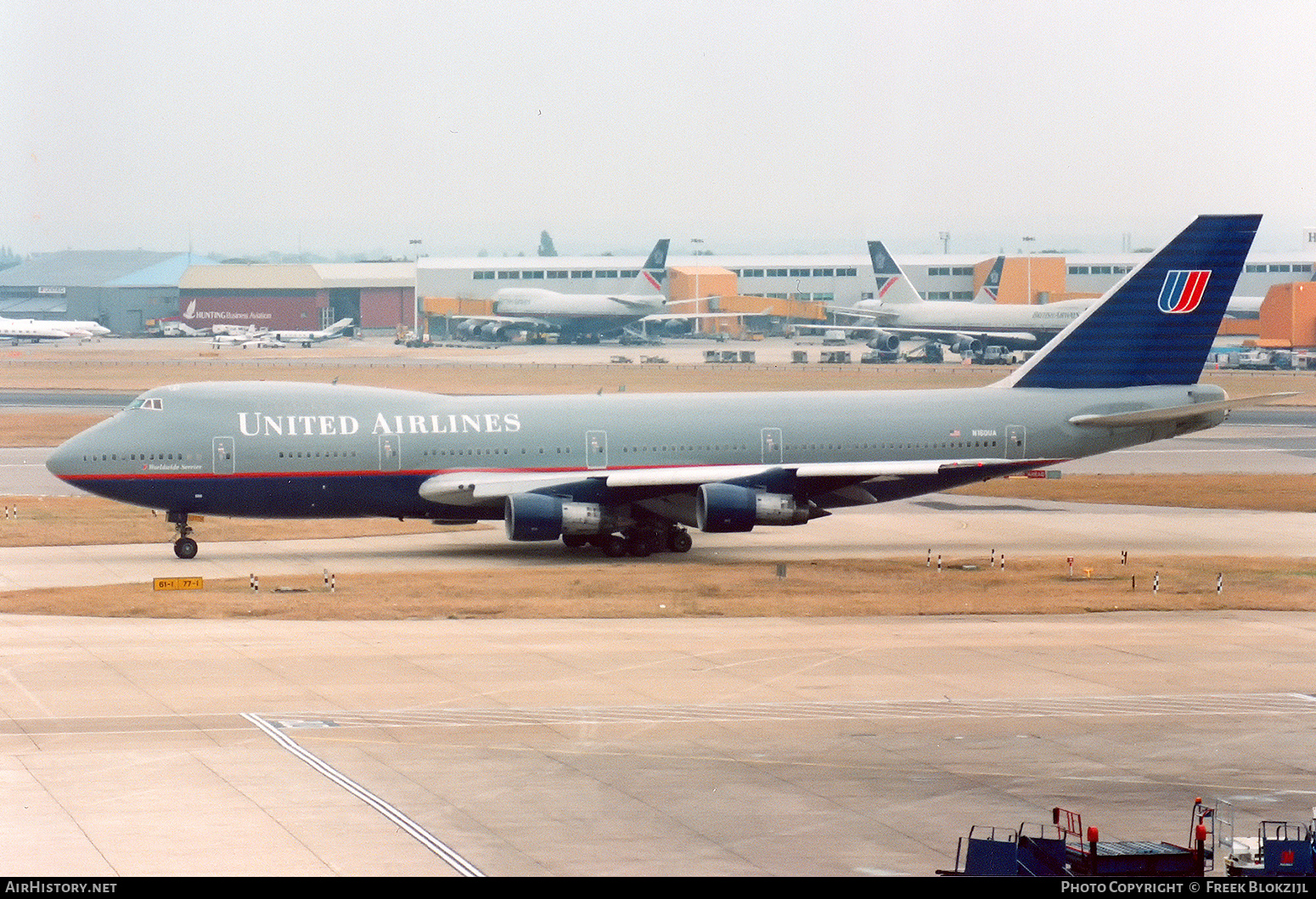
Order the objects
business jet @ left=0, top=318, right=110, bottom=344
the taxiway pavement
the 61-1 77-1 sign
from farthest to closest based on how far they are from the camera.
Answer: business jet @ left=0, top=318, right=110, bottom=344, the 61-1 77-1 sign, the taxiway pavement

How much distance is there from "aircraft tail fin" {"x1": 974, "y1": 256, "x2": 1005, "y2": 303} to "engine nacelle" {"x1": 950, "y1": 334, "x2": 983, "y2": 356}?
16.8 meters

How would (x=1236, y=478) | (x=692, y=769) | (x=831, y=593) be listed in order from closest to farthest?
(x=692, y=769) < (x=831, y=593) < (x=1236, y=478)

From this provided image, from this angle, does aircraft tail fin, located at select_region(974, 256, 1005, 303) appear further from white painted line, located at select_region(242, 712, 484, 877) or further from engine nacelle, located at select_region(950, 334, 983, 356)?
white painted line, located at select_region(242, 712, 484, 877)

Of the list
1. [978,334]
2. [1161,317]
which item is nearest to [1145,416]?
[1161,317]

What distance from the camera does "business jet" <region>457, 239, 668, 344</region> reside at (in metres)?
179

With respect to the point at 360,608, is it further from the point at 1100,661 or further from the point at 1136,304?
the point at 1136,304

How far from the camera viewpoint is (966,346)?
491 feet

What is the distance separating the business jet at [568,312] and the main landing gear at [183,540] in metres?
127

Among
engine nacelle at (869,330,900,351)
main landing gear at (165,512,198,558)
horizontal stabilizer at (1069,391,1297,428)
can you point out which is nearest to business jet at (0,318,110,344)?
engine nacelle at (869,330,900,351)

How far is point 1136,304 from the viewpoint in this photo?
2137 inches

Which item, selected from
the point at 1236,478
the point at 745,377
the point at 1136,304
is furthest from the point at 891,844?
the point at 745,377

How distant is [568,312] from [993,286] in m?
45.5

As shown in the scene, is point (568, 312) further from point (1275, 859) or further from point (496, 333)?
point (1275, 859)
